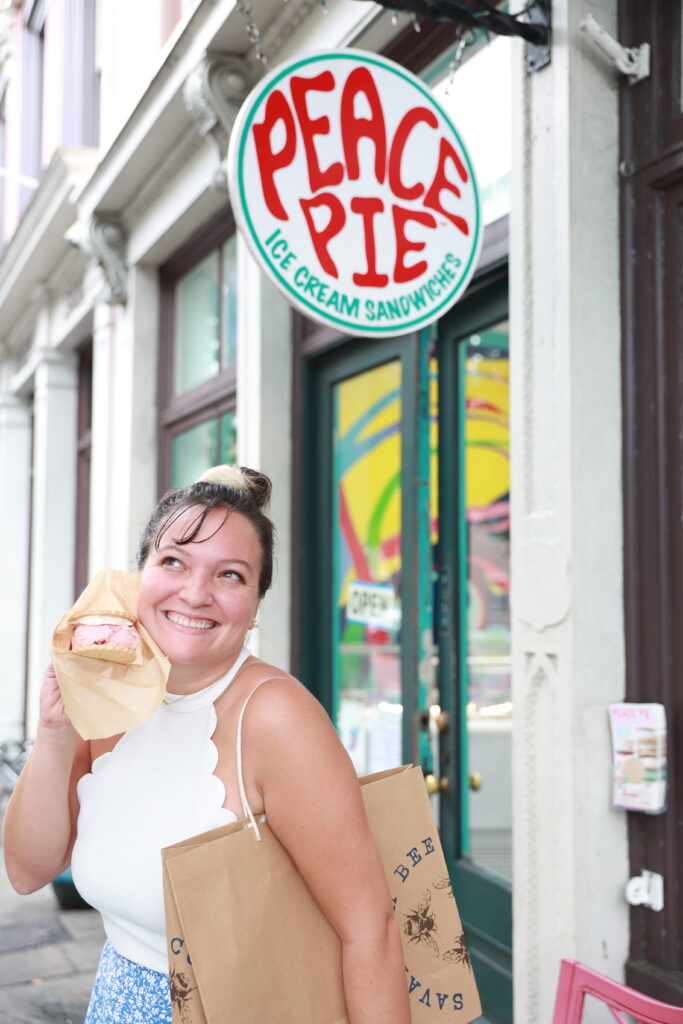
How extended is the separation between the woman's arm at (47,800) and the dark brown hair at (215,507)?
0.31 metres

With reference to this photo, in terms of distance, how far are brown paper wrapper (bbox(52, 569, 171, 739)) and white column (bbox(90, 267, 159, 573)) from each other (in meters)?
4.62

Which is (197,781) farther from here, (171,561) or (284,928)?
(171,561)

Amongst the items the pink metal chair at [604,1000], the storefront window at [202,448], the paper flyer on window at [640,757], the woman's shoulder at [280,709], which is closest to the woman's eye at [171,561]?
the woman's shoulder at [280,709]

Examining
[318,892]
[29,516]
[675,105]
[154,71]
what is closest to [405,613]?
[675,105]

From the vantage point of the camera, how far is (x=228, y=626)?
1630mm

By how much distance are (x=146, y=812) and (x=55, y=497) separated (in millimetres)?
7541

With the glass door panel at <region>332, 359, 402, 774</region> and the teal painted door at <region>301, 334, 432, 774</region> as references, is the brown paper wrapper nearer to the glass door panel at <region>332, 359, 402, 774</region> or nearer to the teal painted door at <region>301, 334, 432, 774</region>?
the teal painted door at <region>301, 334, 432, 774</region>

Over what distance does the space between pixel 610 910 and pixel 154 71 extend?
4.59 m

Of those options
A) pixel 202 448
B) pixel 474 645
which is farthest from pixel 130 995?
pixel 202 448

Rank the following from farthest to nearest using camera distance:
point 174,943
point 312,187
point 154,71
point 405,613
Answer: point 154,71
point 405,613
point 312,187
point 174,943

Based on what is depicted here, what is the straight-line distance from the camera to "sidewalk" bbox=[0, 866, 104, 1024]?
3.87 m

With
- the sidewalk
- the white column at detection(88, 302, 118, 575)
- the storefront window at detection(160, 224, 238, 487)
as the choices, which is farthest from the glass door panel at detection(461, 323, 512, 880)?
the white column at detection(88, 302, 118, 575)

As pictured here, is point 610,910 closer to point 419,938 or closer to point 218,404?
point 419,938

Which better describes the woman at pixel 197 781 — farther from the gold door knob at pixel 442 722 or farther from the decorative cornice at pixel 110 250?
the decorative cornice at pixel 110 250
